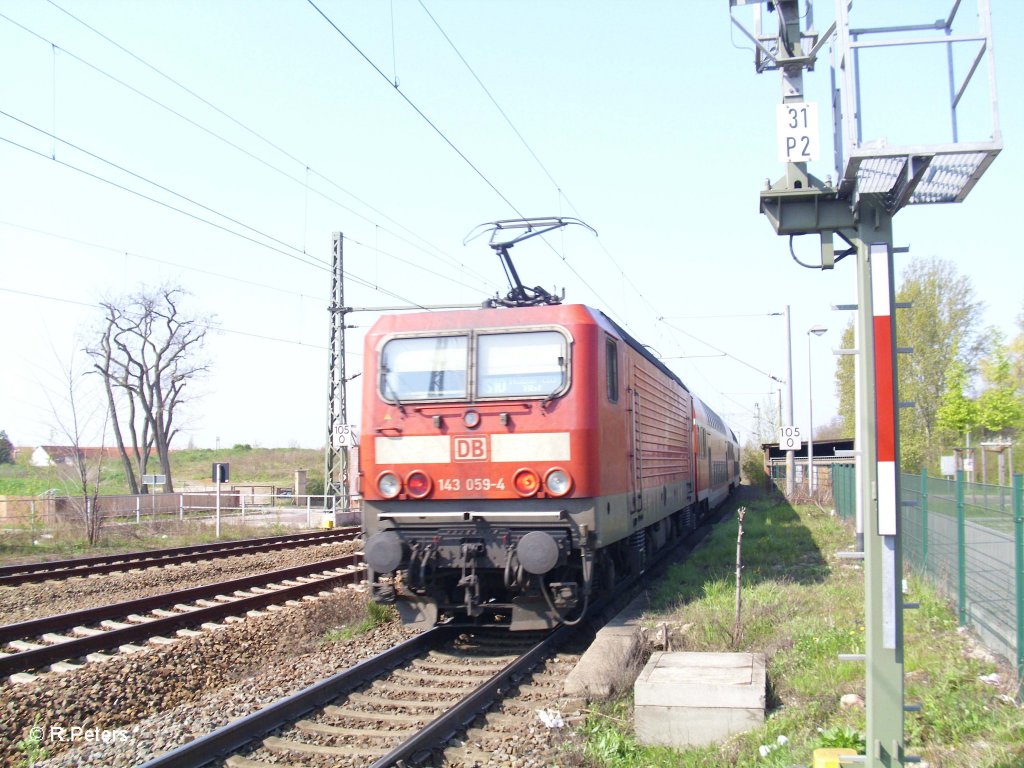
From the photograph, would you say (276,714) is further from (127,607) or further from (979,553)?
(979,553)

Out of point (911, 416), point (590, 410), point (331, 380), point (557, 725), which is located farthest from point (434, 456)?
point (911, 416)

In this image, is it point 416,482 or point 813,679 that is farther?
point 416,482

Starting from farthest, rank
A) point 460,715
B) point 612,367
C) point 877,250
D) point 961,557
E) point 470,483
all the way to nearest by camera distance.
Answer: point 612,367, point 470,483, point 961,557, point 460,715, point 877,250

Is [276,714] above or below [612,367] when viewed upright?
below

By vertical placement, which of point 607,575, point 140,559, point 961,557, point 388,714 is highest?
point 961,557

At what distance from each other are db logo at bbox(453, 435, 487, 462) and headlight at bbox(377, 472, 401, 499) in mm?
658

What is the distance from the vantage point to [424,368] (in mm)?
8961

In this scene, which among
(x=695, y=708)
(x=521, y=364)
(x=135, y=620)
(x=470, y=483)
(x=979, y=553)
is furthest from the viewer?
(x=135, y=620)

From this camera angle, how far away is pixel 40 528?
22828mm

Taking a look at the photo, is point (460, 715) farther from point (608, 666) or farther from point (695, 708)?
point (695, 708)

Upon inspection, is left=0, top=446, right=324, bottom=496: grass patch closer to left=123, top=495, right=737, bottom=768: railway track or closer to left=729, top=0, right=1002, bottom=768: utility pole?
left=123, top=495, right=737, bottom=768: railway track

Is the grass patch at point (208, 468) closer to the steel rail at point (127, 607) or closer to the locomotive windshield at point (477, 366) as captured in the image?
the steel rail at point (127, 607)

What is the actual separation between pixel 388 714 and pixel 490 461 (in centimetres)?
269

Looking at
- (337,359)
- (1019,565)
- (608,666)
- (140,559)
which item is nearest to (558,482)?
(608,666)
